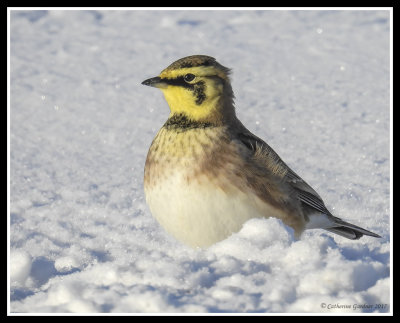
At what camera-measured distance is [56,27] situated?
10.7 metres

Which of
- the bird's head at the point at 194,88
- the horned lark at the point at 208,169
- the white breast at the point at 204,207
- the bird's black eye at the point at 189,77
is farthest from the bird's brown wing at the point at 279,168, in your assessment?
the bird's black eye at the point at 189,77

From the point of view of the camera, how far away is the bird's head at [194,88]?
5008 mm

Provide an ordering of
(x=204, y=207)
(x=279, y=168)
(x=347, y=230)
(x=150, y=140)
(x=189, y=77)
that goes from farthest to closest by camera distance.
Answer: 1. (x=150, y=140)
2. (x=347, y=230)
3. (x=279, y=168)
4. (x=189, y=77)
5. (x=204, y=207)

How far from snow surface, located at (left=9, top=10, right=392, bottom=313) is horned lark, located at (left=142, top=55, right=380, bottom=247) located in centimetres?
24

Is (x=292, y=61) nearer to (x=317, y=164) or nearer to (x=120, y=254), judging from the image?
(x=317, y=164)

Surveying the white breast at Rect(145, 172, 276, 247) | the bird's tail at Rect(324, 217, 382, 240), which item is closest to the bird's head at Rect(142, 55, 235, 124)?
the white breast at Rect(145, 172, 276, 247)

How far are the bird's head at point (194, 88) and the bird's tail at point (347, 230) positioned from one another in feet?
4.26

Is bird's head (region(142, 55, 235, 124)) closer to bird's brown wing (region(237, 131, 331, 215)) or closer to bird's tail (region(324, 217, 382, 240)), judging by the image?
bird's brown wing (region(237, 131, 331, 215))

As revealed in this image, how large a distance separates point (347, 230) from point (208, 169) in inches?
58.7

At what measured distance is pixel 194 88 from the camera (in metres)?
5.05

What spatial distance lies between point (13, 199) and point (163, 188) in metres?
2.33

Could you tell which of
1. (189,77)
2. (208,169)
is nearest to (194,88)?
(189,77)

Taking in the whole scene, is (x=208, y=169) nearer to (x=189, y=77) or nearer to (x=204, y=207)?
(x=204, y=207)

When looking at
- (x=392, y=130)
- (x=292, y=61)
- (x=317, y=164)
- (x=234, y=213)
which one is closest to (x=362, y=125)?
(x=392, y=130)
